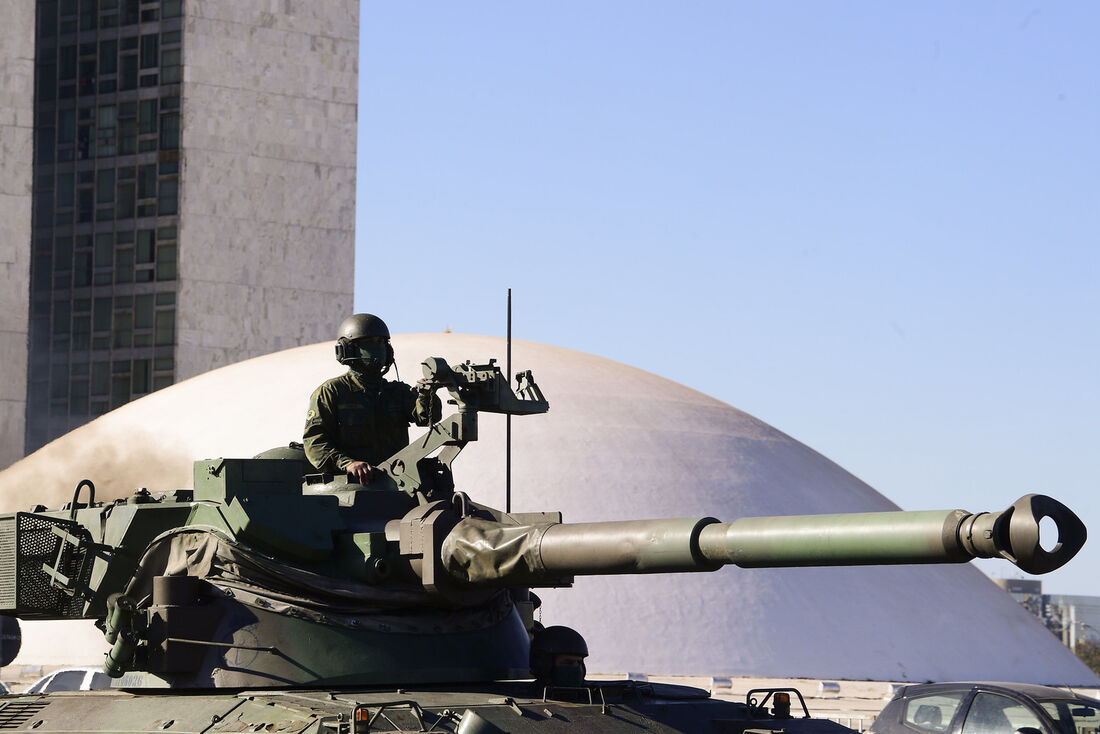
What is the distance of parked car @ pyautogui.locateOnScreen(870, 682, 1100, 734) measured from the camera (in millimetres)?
18859

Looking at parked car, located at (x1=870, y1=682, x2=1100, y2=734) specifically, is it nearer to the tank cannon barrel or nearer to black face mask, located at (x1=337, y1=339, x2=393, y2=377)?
black face mask, located at (x1=337, y1=339, x2=393, y2=377)

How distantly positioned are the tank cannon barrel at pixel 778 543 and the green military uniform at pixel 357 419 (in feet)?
7.38

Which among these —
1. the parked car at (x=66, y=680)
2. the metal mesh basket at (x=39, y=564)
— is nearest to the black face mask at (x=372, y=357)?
the metal mesh basket at (x=39, y=564)

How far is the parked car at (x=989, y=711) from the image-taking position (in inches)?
742

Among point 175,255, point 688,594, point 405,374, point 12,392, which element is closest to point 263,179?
point 175,255

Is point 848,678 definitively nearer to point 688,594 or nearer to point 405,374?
point 688,594

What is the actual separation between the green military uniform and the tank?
32cm

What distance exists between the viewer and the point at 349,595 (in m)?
11.9

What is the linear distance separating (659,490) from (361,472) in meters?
41.3

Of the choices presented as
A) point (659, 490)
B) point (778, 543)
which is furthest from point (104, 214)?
point (778, 543)

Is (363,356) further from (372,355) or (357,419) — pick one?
(357,419)

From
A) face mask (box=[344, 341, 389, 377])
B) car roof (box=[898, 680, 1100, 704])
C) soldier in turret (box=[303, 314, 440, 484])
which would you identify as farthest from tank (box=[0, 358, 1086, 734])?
car roof (box=[898, 680, 1100, 704])

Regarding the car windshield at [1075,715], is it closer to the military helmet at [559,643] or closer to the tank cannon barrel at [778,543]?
the military helmet at [559,643]

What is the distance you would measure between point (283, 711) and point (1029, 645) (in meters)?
49.2
